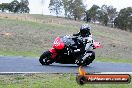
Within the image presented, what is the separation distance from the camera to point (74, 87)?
8.57 meters

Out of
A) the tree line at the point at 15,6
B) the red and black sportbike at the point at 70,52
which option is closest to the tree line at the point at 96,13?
the tree line at the point at 15,6

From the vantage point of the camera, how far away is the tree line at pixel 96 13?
413 feet

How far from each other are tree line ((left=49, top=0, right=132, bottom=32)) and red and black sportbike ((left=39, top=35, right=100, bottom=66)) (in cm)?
10939

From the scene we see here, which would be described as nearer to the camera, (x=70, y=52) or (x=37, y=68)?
(x=37, y=68)

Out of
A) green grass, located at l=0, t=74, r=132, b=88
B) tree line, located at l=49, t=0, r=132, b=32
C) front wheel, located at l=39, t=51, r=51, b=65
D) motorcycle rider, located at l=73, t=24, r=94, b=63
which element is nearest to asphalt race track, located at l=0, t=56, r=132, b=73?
front wheel, located at l=39, t=51, r=51, b=65

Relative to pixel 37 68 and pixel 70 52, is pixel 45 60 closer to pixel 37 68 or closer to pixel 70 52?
pixel 70 52

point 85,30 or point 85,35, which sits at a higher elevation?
point 85,30

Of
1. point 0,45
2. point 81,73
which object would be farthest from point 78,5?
point 81,73

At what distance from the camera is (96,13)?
13725 centimetres

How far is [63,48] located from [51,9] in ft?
392

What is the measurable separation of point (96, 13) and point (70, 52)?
123 meters

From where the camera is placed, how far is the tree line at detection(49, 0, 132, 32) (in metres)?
126

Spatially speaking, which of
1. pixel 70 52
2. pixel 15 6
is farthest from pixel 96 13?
pixel 70 52

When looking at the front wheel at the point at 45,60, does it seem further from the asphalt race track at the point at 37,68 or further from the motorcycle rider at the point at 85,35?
the motorcycle rider at the point at 85,35
